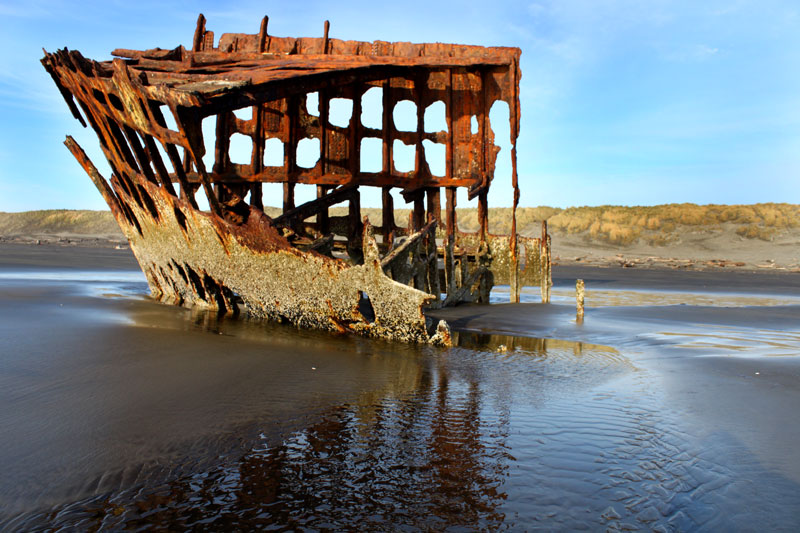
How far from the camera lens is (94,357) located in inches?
209

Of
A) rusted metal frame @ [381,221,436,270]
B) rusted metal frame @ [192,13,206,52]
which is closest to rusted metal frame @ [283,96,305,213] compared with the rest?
rusted metal frame @ [192,13,206,52]

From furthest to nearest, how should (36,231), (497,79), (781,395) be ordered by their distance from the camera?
(36,231), (497,79), (781,395)

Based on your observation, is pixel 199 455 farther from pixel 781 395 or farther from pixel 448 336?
pixel 781 395

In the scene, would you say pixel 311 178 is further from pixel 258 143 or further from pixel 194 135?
pixel 194 135

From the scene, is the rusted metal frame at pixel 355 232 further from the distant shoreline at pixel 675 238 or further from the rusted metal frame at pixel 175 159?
the distant shoreline at pixel 675 238

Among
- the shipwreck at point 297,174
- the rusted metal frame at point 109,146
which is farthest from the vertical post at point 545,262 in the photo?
the rusted metal frame at point 109,146

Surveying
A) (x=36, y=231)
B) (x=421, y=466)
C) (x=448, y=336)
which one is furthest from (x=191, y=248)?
Result: (x=36, y=231)

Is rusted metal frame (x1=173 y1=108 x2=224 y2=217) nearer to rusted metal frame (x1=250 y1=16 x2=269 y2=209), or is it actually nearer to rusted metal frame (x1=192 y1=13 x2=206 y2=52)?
rusted metal frame (x1=250 y1=16 x2=269 y2=209)

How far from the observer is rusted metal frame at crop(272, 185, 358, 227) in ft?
29.2

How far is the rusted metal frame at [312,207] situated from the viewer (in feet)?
29.2

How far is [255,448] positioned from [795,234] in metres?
35.4

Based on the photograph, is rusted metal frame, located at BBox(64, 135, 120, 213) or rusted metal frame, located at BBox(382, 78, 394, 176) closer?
rusted metal frame, located at BBox(64, 135, 120, 213)

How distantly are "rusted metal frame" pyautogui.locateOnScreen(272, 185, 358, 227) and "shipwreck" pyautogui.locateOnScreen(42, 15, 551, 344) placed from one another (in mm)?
23

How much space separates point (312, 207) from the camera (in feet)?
30.3
